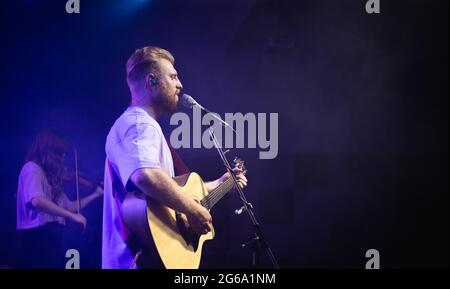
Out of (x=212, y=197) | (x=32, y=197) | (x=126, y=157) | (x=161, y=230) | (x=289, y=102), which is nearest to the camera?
(x=161, y=230)

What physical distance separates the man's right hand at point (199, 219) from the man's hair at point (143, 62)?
1044 millimetres

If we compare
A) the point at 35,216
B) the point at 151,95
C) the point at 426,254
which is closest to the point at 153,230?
the point at 151,95

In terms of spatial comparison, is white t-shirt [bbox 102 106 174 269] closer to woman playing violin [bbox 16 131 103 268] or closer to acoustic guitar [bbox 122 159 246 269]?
acoustic guitar [bbox 122 159 246 269]

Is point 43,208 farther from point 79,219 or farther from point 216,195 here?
point 216,195

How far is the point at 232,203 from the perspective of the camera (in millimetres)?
4020

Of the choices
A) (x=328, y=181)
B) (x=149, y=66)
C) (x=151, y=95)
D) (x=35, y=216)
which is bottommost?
(x=35, y=216)

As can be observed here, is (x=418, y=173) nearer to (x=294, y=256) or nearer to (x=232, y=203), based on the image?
(x=294, y=256)

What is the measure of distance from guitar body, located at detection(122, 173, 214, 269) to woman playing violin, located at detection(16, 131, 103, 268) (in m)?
1.14

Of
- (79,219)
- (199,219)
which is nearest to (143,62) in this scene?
(199,219)

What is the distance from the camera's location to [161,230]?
9.33 feet

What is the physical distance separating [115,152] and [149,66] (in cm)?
77

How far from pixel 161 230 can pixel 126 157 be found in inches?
18.9

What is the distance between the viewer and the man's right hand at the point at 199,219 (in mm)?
3018

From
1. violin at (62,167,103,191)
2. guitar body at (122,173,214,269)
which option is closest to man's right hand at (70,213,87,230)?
violin at (62,167,103,191)
